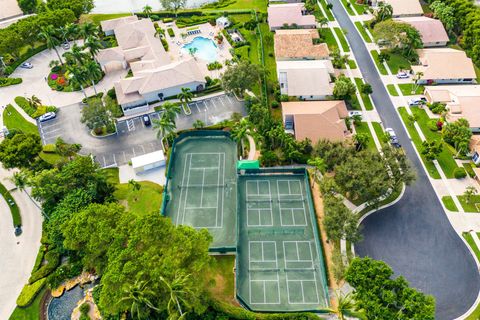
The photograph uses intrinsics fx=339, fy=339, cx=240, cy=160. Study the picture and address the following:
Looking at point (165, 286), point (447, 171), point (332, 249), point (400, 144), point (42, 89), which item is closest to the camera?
point (165, 286)

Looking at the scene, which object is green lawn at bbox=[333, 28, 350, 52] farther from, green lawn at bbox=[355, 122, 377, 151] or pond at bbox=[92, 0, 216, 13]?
pond at bbox=[92, 0, 216, 13]

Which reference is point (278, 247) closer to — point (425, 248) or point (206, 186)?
point (206, 186)

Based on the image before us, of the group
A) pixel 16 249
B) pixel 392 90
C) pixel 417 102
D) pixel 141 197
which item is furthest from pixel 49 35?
pixel 417 102

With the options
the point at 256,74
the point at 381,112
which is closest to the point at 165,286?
the point at 256,74

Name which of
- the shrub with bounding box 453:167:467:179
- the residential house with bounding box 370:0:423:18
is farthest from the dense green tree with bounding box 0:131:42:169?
the residential house with bounding box 370:0:423:18

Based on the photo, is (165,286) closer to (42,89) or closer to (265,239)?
(265,239)

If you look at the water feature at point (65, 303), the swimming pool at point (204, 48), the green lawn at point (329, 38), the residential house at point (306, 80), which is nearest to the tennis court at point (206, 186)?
the water feature at point (65, 303)
